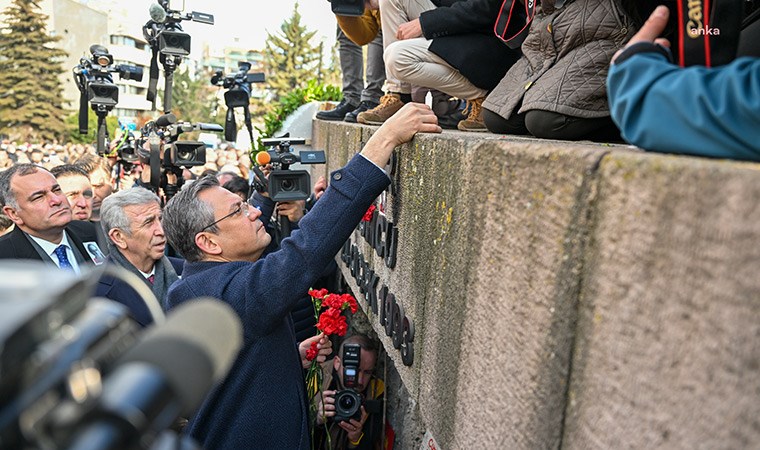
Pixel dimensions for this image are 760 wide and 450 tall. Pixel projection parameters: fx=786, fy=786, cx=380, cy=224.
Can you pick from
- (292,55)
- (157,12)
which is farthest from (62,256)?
(292,55)

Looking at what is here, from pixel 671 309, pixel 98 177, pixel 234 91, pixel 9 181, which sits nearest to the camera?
pixel 671 309

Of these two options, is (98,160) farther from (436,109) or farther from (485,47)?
(485,47)

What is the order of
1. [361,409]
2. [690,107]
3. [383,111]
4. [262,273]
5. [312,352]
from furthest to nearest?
[361,409]
[383,111]
[312,352]
[262,273]
[690,107]

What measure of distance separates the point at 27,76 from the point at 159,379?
44.5m

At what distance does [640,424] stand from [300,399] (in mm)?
2010

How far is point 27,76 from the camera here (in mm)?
40688

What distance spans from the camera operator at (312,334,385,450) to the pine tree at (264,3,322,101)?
50.4 meters

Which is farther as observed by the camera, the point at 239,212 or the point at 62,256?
the point at 62,256

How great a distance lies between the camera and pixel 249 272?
2.71 m

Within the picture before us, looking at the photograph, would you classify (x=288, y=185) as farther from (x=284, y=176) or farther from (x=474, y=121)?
(x=474, y=121)

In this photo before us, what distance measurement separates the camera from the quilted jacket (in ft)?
7.59

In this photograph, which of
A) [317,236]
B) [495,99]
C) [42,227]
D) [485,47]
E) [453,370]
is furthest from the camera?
[42,227]

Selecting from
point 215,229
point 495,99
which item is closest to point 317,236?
point 215,229

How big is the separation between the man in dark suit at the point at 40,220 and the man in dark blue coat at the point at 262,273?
176cm
